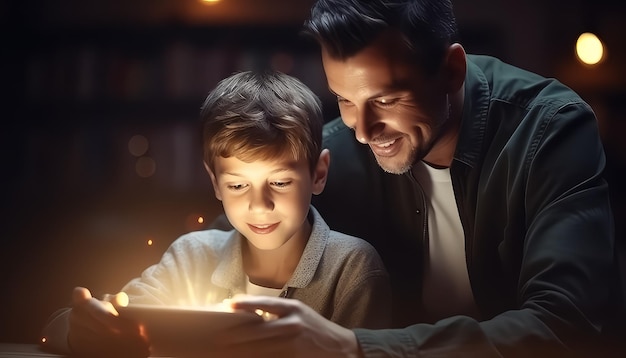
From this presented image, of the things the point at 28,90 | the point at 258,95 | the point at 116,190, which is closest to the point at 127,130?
the point at 116,190

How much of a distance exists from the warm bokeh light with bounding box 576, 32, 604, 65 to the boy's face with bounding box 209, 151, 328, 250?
0.56 meters

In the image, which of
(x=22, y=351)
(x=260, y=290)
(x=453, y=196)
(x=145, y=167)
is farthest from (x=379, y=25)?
(x=22, y=351)

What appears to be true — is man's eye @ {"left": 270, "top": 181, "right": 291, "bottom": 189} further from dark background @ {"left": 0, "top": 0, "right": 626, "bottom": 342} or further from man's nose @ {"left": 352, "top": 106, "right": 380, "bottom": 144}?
dark background @ {"left": 0, "top": 0, "right": 626, "bottom": 342}

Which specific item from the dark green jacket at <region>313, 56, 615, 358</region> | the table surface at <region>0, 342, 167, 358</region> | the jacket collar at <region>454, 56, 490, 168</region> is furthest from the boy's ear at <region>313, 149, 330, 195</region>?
the table surface at <region>0, 342, 167, 358</region>

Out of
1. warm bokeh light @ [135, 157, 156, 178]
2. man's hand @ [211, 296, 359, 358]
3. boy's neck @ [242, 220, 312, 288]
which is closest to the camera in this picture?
man's hand @ [211, 296, 359, 358]

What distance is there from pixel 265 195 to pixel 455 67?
1.38 feet

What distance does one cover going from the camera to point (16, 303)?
171 centimetres

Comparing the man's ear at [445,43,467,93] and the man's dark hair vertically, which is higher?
the man's dark hair

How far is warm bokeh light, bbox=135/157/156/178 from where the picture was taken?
1.64 meters

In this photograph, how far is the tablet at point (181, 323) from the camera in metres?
1.16

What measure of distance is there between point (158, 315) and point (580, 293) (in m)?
0.64

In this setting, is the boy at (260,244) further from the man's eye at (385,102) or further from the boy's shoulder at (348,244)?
the man's eye at (385,102)

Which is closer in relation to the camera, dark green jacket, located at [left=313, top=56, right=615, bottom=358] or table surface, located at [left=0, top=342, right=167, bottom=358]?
dark green jacket, located at [left=313, top=56, right=615, bottom=358]

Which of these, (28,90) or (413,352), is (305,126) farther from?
(28,90)
